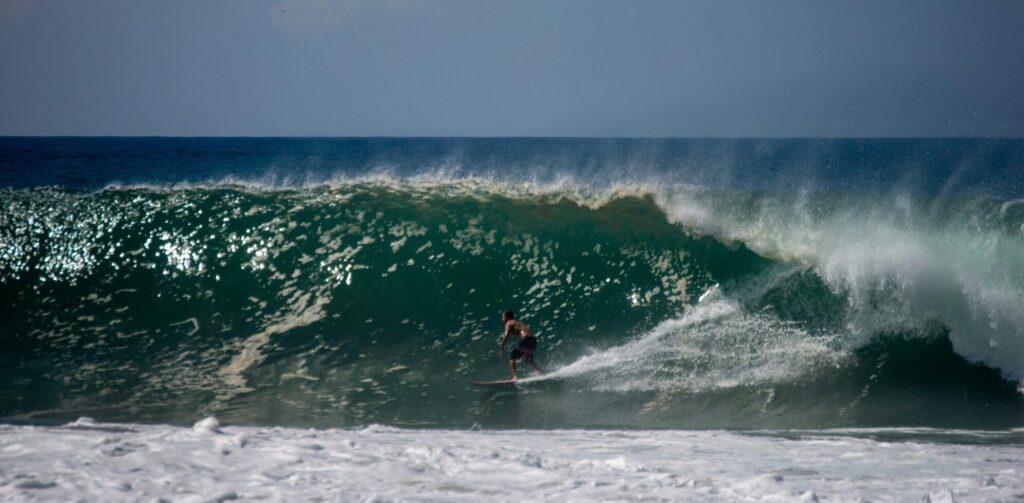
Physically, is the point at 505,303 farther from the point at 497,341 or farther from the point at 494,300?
the point at 497,341

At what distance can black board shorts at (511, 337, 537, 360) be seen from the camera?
9.09m

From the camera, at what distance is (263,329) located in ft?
34.5

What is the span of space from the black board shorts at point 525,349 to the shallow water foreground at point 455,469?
285 cm

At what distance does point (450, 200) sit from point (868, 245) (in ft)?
21.0

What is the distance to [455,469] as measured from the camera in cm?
488

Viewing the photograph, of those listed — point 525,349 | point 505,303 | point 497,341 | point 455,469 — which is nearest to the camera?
point 455,469

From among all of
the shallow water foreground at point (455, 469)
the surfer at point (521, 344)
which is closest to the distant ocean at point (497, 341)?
the shallow water foreground at point (455, 469)

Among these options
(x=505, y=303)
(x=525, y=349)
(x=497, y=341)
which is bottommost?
(x=497, y=341)

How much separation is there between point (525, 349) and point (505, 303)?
2.23 m

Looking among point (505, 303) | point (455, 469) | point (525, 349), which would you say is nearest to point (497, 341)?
point (505, 303)

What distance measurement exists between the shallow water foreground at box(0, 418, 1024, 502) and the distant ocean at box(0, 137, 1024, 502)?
0.10 ft

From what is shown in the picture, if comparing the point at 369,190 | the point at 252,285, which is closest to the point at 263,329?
the point at 252,285

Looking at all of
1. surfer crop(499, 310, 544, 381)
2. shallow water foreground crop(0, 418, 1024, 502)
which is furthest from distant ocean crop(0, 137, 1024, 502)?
surfer crop(499, 310, 544, 381)

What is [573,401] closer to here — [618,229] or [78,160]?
[618,229]
